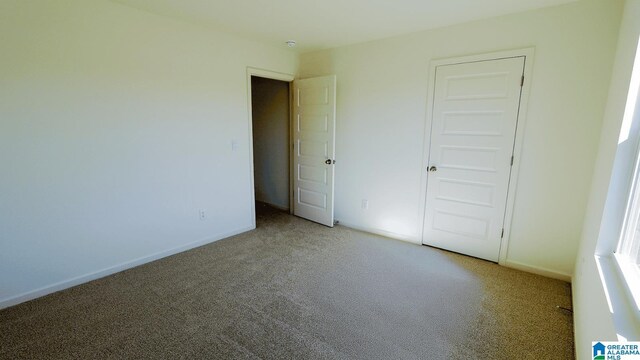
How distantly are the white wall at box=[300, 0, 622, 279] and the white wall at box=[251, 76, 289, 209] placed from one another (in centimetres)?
98

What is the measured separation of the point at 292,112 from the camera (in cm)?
439

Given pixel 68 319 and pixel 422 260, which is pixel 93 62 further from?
pixel 422 260

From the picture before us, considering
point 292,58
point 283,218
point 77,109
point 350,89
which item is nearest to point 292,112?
point 292,58

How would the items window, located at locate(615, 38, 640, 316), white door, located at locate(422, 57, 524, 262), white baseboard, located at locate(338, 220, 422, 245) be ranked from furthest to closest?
1. white baseboard, located at locate(338, 220, 422, 245)
2. white door, located at locate(422, 57, 524, 262)
3. window, located at locate(615, 38, 640, 316)

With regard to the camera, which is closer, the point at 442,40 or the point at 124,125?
the point at 124,125

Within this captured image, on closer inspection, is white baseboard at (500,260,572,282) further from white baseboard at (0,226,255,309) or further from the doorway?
white baseboard at (0,226,255,309)

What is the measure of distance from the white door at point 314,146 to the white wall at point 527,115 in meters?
0.19

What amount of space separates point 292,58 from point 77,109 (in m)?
2.62

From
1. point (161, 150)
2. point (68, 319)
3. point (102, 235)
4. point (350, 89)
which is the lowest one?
point (68, 319)

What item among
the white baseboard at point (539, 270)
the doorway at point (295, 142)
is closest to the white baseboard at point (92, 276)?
the doorway at point (295, 142)

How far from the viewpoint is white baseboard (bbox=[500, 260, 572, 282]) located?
2688 millimetres

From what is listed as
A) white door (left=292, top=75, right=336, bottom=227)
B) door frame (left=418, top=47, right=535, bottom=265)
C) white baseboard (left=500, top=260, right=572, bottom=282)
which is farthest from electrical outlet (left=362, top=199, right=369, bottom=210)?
white baseboard (left=500, top=260, right=572, bottom=282)

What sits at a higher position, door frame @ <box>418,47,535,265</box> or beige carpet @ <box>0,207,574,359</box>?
door frame @ <box>418,47,535,265</box>

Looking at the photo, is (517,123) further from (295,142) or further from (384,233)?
(295,142)
